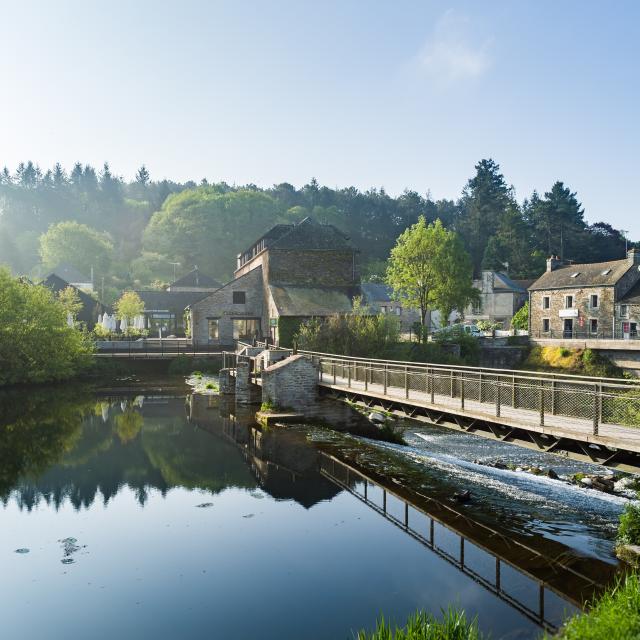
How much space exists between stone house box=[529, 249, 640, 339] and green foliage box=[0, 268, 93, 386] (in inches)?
1512

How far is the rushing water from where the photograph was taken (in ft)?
31.6

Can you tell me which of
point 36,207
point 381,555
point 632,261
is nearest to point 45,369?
point 381,555

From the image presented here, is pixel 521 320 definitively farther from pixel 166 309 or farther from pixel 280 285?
pixel 166 309

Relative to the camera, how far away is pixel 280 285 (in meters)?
48.2

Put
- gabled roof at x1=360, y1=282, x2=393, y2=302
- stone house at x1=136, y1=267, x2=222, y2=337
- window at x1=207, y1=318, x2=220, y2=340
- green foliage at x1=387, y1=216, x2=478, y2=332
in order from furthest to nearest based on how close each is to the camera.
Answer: gabled roof at x1=360, y1=282, x2=393, y2=302 → stone house at x1=136, y1=267, x2=222, y2=337 → window at x1=207, y1=318, x2=220, y2=340 → green foliage at x1=387, y1=216, x2=478, y2=332

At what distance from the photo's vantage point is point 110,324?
52.3 meters

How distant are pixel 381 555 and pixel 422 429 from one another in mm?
13253

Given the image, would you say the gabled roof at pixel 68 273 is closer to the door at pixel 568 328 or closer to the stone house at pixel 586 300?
the stone house at pixel 586 300

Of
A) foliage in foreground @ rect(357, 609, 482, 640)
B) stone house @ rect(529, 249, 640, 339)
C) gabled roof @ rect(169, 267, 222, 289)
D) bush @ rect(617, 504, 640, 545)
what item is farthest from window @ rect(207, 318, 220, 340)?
foliage in foreground @ rect(357, 609, 482, 640)

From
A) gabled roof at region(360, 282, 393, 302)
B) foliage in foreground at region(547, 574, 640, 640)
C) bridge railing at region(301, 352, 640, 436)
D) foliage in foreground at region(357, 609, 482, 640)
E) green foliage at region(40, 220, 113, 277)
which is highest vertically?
green foliage at region(40, 220, 113, 277)

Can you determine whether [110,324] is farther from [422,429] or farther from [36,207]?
[36,207]

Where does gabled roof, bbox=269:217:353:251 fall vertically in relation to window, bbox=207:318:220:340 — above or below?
above

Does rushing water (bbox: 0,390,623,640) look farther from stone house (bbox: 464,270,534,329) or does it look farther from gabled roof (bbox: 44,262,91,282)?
gabled roof (bbox: 44,262,91,282)

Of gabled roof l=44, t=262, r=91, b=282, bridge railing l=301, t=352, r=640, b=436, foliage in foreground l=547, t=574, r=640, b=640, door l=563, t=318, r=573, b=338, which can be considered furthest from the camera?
gabled roof l=44, t=262, r=91, b=282
